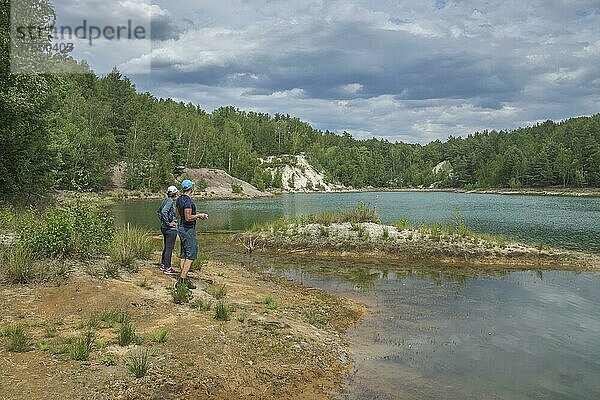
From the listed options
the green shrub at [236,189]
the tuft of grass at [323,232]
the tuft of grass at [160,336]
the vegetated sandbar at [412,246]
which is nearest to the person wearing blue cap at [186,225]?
the tuft of grass at [160,336]

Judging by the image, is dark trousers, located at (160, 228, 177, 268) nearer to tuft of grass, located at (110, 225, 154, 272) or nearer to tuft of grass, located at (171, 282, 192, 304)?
tuft of grass, located at (110, 225, 154, 272)

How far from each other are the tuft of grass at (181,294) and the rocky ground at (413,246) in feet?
40.5

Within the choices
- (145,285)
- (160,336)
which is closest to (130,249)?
(145,285)

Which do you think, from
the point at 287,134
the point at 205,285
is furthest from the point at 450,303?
the point at 287,134

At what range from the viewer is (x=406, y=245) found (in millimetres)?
22406

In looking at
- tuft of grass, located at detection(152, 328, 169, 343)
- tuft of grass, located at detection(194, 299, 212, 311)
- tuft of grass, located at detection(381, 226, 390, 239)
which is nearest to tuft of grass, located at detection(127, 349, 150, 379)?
tuft of grass, located at detection(152, 328, 169, 343)

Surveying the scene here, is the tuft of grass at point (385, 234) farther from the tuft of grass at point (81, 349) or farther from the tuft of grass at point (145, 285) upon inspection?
the tuft of grass at point (81, 349)

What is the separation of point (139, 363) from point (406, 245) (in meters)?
16.9

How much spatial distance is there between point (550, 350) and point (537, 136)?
172 meters

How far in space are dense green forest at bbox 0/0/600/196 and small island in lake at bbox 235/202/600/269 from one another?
9925 millimetres

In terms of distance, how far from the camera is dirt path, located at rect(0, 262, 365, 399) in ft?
21.8

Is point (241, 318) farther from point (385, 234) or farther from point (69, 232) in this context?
point (385, 234)

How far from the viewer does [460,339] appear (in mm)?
10492

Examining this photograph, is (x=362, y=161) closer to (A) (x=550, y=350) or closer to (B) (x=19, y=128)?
(B) (x=19, y=128)
